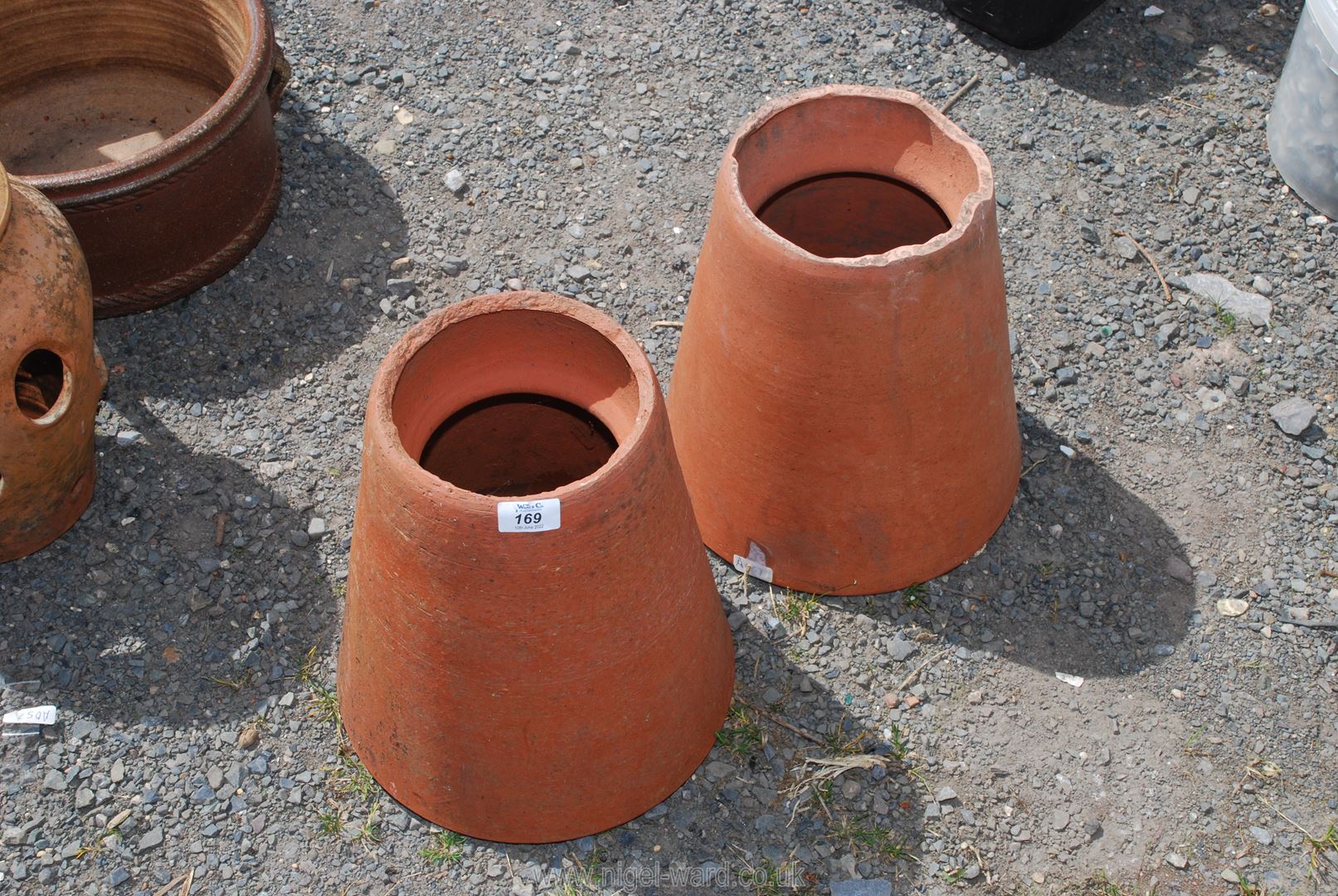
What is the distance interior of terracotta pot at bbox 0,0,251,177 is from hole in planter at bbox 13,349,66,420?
1.20 metres

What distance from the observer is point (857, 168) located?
3.11 metres

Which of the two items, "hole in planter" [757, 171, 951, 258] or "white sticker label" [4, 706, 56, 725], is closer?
"white sticker label" [4, 706, 56, 725]

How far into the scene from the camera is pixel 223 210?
3.89 m

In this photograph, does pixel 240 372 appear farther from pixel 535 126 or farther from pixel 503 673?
Answer: pixel 503 673

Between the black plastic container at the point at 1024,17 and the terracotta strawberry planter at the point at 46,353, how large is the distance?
11.2 ft

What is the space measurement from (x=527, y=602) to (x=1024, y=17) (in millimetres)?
3513

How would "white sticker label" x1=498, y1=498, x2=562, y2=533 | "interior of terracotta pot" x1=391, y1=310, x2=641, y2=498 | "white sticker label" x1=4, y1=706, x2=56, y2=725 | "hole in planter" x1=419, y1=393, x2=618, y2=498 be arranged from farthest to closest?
"white sticker label" x1=4, y1=706, x2=56, y2=725, "hole in planter" x1=419, y1=393, x2=618, y2=498, "interior of terracotta pot" x1=391, y1=310, x2=641, y2=498, "white sticker label" x1=498, y1=498, x2=562, y2=533

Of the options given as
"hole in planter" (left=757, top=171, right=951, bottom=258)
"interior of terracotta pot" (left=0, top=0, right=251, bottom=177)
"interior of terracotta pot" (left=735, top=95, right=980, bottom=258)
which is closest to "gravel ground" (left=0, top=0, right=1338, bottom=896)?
"interior of terracotta pot" (left=0, top=0, right=251, bottom=177)

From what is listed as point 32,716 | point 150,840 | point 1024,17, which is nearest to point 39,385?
point 32,716

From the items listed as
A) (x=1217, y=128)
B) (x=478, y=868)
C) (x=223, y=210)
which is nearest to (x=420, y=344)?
(x=478, y=868)

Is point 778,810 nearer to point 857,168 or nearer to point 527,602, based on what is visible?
point 527,602

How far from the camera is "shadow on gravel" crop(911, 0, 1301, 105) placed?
4707 millimetres

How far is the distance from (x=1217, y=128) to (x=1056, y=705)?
259cm

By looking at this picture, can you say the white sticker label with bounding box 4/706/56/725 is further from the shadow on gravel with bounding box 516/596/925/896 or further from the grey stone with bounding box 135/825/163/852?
the shadow on gravel with bounding box 516/596/925/896
